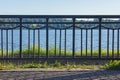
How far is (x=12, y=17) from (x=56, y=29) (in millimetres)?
1378

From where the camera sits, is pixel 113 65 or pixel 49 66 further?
pixel 49 66

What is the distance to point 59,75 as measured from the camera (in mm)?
12008

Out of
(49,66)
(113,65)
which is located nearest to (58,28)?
(49,66)

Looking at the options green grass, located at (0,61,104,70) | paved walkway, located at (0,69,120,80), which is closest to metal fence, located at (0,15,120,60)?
green grass, located at (0,61,104,70)

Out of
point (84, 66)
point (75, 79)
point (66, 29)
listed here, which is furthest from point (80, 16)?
point (75, 79)

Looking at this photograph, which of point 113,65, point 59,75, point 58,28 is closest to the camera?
point 59,75

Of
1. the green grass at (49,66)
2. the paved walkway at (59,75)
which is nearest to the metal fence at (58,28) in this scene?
the green grass at (49,66)

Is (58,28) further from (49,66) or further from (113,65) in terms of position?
(113,65)

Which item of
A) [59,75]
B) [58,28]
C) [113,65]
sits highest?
[58,28]

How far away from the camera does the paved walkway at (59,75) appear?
37.8 ft

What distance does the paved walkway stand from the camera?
11.5 m

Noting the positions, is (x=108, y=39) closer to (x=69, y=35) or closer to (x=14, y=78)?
(x=69, y=35)

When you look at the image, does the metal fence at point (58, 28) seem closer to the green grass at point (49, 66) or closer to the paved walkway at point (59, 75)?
the green grass at point (49, 66)

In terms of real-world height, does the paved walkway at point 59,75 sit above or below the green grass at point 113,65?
below
